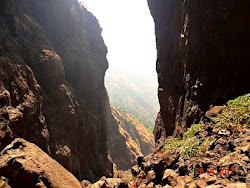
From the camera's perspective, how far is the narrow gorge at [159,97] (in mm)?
9242

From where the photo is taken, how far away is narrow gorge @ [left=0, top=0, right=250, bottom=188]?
9.24 m

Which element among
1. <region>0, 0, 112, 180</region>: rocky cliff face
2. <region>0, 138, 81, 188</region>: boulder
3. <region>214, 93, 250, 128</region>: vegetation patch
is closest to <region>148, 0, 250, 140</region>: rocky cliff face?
<region>214, 93, 250, 128</region>: vegetation patch

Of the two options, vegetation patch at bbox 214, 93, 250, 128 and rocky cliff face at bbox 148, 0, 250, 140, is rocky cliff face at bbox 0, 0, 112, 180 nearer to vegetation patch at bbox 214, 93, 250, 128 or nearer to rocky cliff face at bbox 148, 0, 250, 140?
rocky cliff face at bbox 148, 0, 250, 140

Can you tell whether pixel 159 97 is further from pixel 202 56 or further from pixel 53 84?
pixel 53 84

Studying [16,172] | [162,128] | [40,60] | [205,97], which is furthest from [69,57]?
[16,172]

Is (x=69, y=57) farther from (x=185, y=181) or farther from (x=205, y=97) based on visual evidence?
(x=185, y=181)

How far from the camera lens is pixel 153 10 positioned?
26.1m

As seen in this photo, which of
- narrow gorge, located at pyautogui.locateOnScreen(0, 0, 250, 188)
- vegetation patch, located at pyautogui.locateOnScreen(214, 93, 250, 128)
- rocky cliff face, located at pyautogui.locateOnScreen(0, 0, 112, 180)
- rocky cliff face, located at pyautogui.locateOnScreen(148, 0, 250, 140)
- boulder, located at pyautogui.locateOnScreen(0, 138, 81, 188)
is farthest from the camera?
rocky cliff face, located at pyautogui.locateOnScreen(0, 0, 112, 180)

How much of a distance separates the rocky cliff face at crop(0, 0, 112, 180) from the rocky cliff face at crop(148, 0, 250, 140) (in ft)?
41.9

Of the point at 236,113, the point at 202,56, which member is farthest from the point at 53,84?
the point at 236,113

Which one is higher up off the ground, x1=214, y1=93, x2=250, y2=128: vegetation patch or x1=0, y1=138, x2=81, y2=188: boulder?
x1=214, y1=93, x2=250, y2=128: vegetation patch

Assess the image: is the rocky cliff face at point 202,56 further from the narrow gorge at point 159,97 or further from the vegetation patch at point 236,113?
the vegetation patch at point 236,113

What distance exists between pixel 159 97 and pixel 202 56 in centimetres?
966

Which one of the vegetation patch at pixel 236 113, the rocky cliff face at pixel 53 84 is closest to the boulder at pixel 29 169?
the vegetation patch at pixel 236 113
